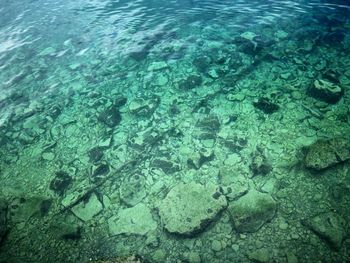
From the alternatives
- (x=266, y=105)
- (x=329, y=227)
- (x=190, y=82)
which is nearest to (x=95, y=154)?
(x=190, y=82)

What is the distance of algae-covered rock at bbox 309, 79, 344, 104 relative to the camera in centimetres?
525

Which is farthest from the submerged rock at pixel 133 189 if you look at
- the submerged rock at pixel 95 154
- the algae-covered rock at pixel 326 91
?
the algae-covered rock at pixel 326 91

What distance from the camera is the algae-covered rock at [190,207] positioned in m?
3.83

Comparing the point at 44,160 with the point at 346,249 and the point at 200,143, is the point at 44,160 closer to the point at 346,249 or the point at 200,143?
the point at 200,143

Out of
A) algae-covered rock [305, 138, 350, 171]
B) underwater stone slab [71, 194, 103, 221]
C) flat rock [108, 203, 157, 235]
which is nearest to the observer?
flat rock [108, 203, 157, 235]

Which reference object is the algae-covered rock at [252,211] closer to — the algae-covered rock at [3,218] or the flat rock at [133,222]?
the flat rock at [133,222]

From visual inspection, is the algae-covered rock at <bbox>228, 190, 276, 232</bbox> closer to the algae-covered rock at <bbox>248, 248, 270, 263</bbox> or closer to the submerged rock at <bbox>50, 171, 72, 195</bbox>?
the algae-covered rock at <bbox>248, 248, 270, 263</bbox>

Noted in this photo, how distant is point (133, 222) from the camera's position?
4.07 metres

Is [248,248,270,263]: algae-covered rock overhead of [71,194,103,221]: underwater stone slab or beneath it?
overhead

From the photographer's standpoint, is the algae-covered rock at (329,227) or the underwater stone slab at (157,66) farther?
the underwater stone slab at (157,66)

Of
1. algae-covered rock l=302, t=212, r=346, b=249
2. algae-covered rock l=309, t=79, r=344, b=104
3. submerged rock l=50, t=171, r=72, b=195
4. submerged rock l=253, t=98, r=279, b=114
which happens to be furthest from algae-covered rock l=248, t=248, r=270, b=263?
algae-covered rock l=309, t=79, r=344, b=104

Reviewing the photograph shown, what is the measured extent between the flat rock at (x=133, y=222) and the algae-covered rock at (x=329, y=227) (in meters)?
2.14

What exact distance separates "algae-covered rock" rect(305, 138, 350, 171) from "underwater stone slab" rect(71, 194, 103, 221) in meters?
3.33

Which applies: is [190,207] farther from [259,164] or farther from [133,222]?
[259,164]
